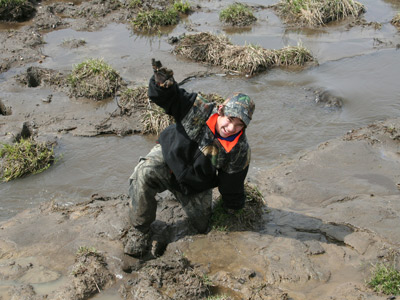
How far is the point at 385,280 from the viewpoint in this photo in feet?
12.0

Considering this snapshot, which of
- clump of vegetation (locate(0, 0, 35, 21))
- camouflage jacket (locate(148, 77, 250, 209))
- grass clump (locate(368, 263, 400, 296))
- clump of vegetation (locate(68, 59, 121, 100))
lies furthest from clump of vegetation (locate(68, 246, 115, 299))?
clump of vegetation (locate(0, 0, 35, 21))

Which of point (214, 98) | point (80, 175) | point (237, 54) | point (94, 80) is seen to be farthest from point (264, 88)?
point (80, 175)

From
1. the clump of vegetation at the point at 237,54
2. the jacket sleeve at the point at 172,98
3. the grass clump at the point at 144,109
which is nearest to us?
the jacket sleeve at the point at 172,98

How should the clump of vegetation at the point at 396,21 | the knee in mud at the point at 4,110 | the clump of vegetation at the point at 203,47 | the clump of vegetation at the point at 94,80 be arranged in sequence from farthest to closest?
the clump of vegetation at the point at 396,21
the clump of vegetation at the point at 203,47
the clump of vegetation at the point at 94,80
the knee in mud at the point at 4,110

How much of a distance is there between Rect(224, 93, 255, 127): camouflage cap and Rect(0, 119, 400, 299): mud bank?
4.58 ft

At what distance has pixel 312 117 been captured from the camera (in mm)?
7711

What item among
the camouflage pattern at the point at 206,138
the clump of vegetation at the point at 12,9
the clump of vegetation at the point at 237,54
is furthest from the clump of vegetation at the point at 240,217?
the clump of vegetation at the point at 12,9

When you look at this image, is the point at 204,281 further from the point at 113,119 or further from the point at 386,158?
the point at 113,119

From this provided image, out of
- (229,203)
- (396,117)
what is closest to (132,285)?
(229,203)

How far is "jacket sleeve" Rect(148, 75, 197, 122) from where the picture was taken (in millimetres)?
3864

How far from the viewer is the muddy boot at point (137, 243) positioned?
4.42m

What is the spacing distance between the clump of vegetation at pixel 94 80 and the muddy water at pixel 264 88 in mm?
607

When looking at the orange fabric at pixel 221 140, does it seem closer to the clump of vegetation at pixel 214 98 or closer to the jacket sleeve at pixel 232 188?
the jacket sleeve at pixel 232 188

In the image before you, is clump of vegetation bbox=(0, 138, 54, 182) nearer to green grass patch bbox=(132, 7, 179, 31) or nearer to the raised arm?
the raised arm
